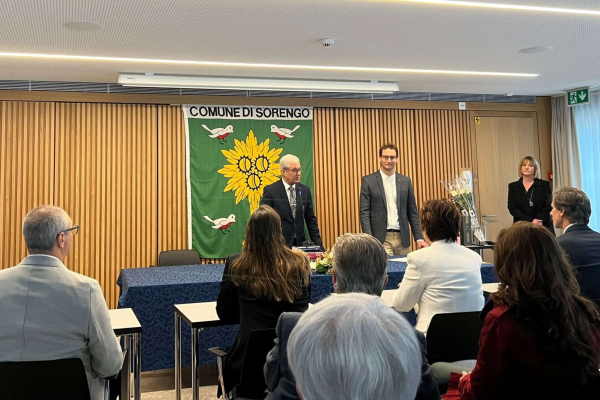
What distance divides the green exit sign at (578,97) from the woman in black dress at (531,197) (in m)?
1.89

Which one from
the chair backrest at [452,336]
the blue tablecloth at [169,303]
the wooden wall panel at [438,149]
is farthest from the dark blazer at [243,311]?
the wooden wall panel at [438,149]

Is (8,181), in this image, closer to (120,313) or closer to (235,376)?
(120,313)

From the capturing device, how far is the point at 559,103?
8.52 metres

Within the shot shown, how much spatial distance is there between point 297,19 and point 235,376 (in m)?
3.05

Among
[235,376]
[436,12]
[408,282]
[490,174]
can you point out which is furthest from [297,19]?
[490,174]

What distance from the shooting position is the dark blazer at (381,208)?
6117 millimetres

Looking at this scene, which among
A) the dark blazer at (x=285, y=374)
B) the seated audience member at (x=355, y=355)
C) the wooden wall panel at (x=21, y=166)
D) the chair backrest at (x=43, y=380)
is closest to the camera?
the seated audience member at (x=355, y=355)

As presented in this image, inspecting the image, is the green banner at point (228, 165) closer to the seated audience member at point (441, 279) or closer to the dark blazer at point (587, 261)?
the seated audience member at point (441, 279)

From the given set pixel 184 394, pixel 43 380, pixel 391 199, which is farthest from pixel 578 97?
pixel 43 380

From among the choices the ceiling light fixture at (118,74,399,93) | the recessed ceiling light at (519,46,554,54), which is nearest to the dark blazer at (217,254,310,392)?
the ceiling light fixture at (118,74,399,93)

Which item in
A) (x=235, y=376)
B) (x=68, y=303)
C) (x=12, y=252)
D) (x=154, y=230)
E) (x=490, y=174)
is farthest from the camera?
(x=490, y=174)

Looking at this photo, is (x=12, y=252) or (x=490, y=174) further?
(x=490, y=174)

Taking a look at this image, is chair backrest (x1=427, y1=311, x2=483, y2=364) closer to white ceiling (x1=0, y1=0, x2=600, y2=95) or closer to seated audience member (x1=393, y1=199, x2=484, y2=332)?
seated audience member (x1=393, y1=199, x2=484, y2=332)

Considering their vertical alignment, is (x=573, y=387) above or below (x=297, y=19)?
below
